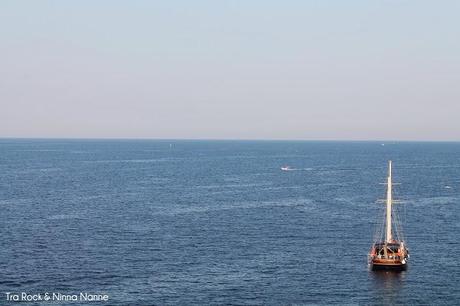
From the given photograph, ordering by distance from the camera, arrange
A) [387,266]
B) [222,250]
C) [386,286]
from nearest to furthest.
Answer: [386,286] < [387,266] < [222,250]

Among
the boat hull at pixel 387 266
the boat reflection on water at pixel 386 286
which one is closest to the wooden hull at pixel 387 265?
the boat hull at pixel 387 266

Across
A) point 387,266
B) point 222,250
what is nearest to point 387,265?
point 387,266

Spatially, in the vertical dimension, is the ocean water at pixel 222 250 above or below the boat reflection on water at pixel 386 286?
above

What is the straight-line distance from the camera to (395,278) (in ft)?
294

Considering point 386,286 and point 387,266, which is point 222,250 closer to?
point 387,266

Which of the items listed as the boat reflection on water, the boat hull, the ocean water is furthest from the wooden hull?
the ocean water

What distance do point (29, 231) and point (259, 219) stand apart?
144 ft

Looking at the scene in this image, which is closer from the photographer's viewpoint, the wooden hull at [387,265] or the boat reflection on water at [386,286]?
the boat reflection on water at [386,286]

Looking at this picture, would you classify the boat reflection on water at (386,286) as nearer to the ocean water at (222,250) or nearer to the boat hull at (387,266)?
the ocean water at (222,250)

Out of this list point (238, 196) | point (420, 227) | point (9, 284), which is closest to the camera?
point (9, 284)

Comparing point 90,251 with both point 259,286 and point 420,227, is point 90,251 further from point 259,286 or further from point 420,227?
point 420,227

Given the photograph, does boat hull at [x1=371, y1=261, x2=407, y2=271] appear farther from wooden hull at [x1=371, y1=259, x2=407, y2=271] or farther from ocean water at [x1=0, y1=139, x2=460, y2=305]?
ocean water at [x1=0, y1=139, x2=460, y2=305]

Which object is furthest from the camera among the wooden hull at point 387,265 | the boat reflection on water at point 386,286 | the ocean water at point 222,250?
the wooden hull at point 387,265

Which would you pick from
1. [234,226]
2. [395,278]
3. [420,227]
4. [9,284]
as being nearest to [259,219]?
[234,226]
